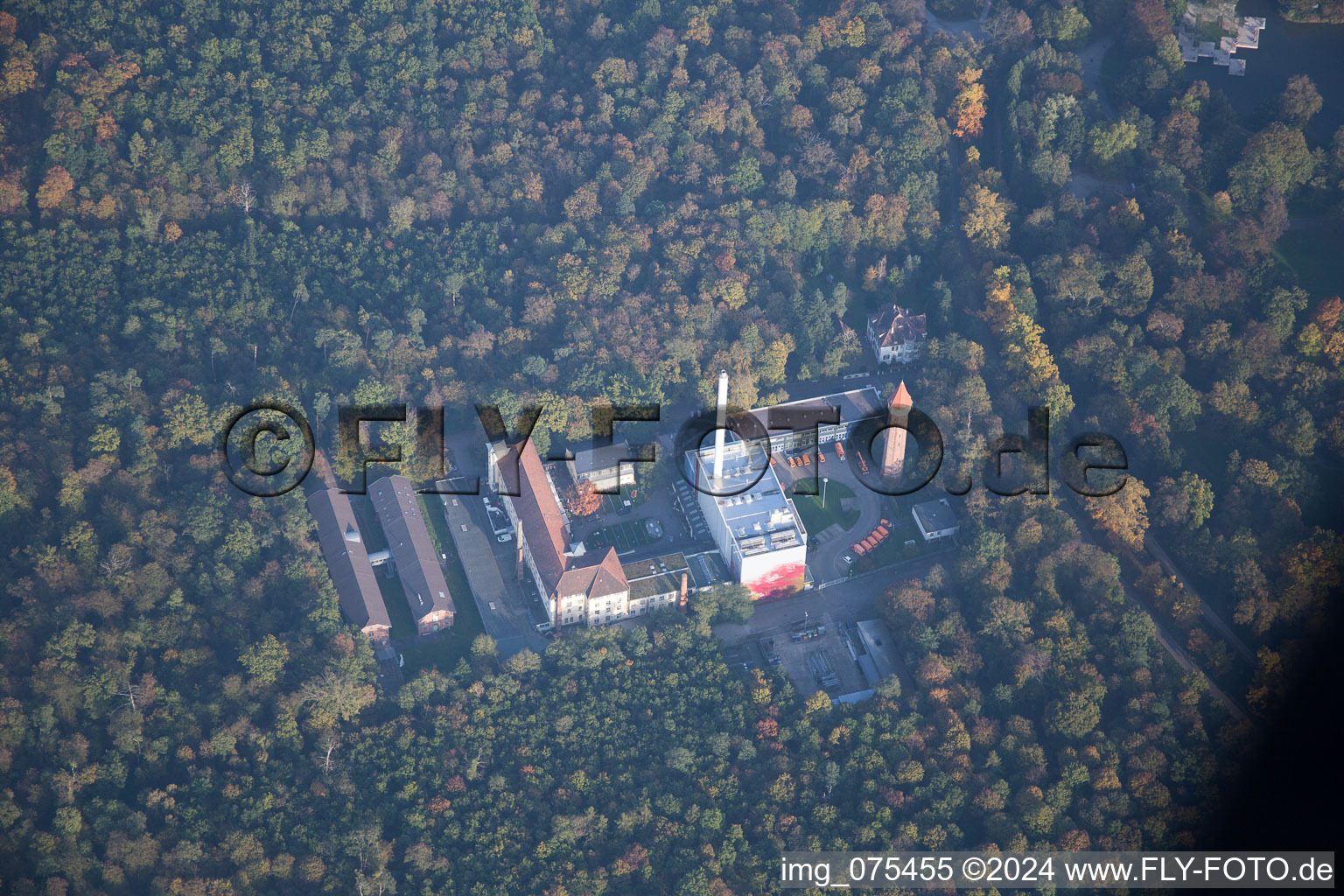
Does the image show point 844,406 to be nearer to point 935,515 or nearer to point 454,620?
point 935,515

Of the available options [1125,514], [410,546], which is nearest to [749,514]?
[410,546]

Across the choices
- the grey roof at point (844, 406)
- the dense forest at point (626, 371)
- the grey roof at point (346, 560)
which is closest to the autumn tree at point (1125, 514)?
the dense forest at point (626, 371)

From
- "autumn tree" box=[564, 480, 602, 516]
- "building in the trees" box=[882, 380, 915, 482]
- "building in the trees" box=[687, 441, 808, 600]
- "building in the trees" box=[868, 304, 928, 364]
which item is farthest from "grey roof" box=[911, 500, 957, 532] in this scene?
"autumn tree" box=[564, 480, 602, 516]

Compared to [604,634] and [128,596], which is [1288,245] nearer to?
[604,634]

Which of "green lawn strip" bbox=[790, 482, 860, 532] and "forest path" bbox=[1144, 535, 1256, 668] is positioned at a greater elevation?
"green lawn strip" bbox=[790, 482, 860, 532]

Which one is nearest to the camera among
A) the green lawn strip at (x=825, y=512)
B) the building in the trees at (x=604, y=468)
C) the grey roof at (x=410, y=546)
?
the grey roof at (x=410, y=546)

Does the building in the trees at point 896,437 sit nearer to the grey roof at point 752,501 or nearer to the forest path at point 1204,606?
the grey roof at point 752,501

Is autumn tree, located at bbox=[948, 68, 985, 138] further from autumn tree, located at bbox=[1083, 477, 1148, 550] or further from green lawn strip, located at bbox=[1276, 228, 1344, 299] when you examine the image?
autumn tree, located at bbox=[1083, 477, 1148, 550]
